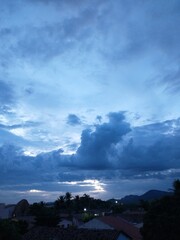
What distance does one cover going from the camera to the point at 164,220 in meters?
34.5

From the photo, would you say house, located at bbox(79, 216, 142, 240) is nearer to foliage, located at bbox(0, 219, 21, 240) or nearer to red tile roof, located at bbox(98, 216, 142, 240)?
red tile roof, located at bbox(98, 216, 142, 240)

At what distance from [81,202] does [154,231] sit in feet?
353

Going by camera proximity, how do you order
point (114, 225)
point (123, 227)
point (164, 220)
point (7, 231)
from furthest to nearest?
point (114, 225) < point (123, 227) < point (164, 220) < point (7, 231)

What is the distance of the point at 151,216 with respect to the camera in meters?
36.5

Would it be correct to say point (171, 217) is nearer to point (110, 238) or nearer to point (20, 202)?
point (110, 238)

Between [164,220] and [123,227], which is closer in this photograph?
[164,220]

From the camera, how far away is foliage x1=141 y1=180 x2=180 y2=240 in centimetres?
3350

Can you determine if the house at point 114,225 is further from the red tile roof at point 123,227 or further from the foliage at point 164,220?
the foliage at point 164,220

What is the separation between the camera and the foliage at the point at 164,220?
33.5 m

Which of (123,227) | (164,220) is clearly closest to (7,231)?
(164,220)

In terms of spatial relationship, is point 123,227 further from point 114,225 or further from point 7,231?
point 7,231

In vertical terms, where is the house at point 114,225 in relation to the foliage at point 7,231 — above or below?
above

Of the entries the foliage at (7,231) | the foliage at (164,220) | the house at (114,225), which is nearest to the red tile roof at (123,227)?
the house at (114,225)

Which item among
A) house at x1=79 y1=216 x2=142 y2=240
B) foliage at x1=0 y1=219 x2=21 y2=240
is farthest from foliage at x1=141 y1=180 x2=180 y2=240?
house at x1=79 y1=216 x2=142 y2=240
